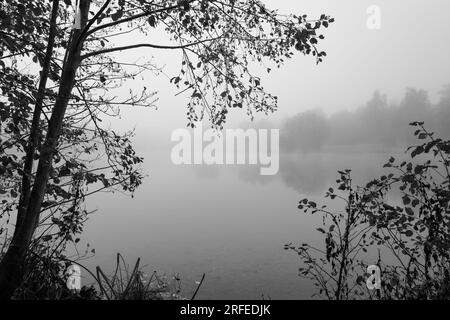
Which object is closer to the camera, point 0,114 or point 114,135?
point 0,114

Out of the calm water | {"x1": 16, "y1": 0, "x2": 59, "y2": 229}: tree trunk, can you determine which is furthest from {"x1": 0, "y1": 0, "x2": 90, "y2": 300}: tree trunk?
the calm water

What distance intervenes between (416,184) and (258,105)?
2799mm

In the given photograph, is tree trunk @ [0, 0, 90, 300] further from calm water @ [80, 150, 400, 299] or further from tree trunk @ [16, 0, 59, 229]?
calm water @ [80, 150, 400, 299]

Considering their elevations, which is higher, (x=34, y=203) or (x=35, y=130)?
(x=35, y=130)

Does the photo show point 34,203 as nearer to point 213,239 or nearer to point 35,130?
point 35,130

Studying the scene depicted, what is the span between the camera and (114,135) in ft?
18.5

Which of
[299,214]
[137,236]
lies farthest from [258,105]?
[299,214]

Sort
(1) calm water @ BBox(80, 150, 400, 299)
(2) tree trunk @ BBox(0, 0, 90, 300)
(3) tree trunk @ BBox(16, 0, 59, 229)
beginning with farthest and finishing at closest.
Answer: (1) calm water @ BBox(80, 150, 400, 299) → (2) tree trunk @ BBox(0, 0, 90, 300) → (3) tree trunk @ BBox(16, 0, 59, 229)

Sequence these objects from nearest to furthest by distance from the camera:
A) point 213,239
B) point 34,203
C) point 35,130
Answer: point 35,130 < point 34,203 < point 213,239

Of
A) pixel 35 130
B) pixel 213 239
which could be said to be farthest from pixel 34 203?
pixel 213 239
